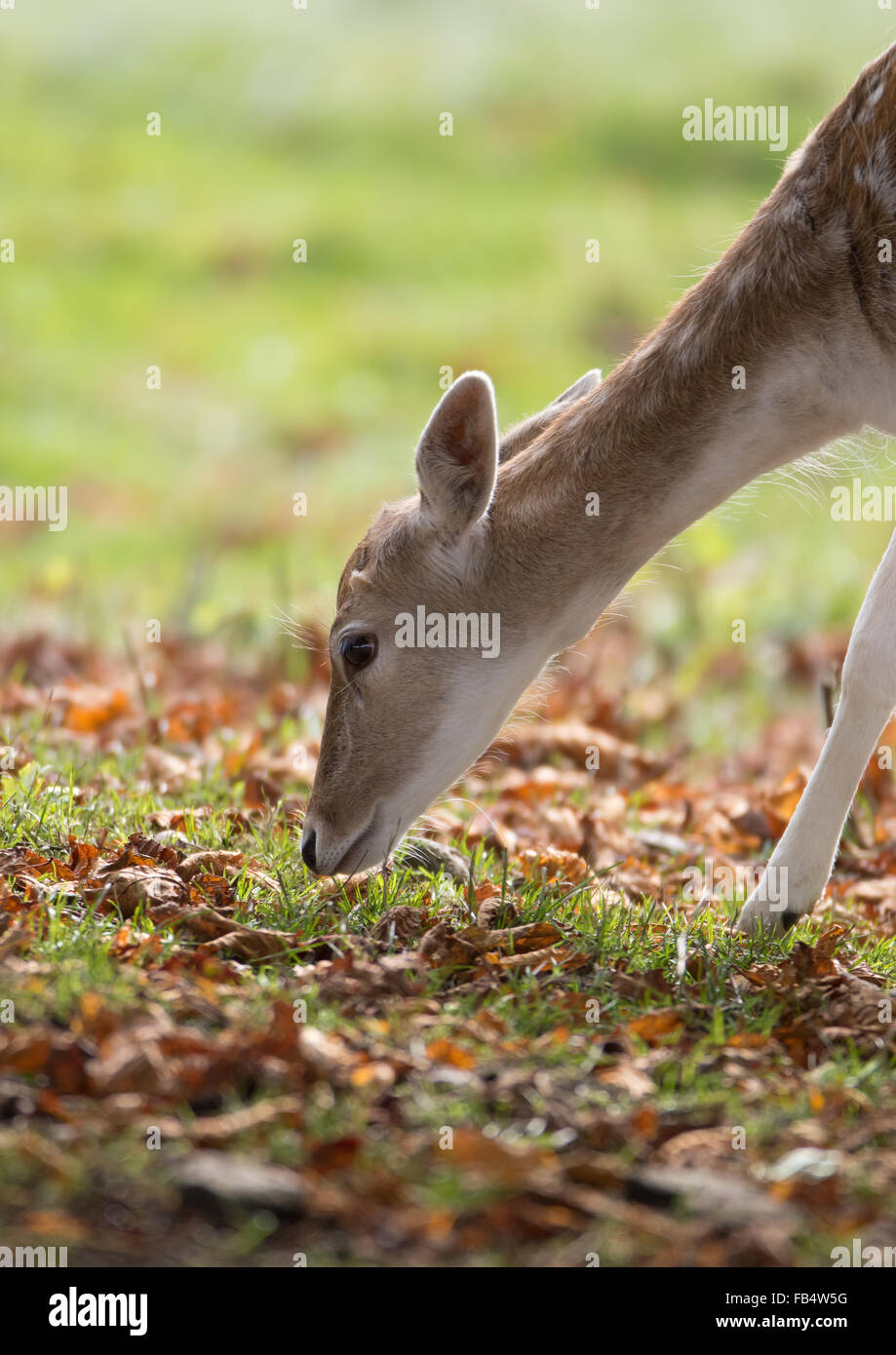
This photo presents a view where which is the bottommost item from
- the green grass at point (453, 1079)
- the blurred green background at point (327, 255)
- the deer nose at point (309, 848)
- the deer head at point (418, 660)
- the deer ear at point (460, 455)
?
the green grass at point (453, 1079)

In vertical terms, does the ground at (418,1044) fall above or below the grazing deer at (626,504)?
below

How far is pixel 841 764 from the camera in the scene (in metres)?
4.58

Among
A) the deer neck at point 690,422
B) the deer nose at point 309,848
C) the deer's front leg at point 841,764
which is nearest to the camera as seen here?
the deer neck at point 690,422

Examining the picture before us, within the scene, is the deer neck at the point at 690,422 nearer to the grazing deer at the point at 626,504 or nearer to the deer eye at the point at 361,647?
the grazing deer at the point at 626,504

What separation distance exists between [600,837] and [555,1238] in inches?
117

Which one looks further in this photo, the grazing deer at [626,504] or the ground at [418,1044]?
the grazing deer at [626,504]

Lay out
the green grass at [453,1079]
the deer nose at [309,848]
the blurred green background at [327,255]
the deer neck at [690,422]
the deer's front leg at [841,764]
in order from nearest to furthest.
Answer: the green grass at [453,1079] → the deer neck at [690,422] → the deer nose at [309,848] → the deer's front leg at [841,764] → the blurred green background at [327,255]

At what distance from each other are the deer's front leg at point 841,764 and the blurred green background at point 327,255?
409cm

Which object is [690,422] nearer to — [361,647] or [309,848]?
[361,647]

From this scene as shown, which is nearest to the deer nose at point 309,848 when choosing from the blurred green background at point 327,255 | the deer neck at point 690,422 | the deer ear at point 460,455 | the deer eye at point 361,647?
the deer eye at point 361,647

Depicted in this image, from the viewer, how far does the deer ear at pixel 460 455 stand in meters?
4.32

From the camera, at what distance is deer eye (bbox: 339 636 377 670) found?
15.1ft

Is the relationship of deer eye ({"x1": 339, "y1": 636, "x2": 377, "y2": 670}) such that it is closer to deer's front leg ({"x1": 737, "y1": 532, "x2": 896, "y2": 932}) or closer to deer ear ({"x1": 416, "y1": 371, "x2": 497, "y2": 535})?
deer ear ({"x1": 416, "y1": 371, "x2": 497, "y2": 535})

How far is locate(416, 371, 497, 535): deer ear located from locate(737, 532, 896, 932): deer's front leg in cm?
120
